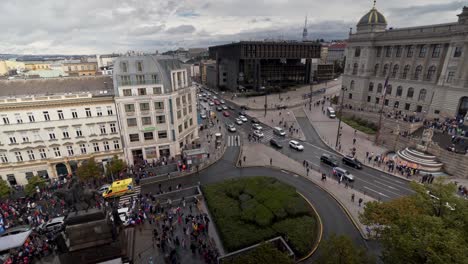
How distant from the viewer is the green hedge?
27156 mm

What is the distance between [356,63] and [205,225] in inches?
3156

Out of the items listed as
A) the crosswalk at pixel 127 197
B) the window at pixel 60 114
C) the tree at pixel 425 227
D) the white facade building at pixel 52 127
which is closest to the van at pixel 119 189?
the crosswalk at pixel 127 197

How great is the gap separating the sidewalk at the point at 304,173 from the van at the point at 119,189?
21837 millimetres

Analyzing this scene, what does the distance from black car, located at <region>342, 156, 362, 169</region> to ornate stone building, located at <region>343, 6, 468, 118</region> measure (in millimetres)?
19442

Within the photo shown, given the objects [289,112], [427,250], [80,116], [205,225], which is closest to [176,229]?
[205,225]

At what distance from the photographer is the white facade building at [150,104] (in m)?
45.5

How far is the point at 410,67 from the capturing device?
226ft

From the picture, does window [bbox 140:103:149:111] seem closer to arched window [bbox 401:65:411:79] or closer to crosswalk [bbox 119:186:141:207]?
crosswalk [bbox 119:186:141:207]

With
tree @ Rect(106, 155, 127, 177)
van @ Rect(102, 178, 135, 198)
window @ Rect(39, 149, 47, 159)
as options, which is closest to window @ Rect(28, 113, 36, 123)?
window @ Rect(39, 149, 47, 159)

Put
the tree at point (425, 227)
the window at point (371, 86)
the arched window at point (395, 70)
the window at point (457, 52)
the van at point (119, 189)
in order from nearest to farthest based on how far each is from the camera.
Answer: the tree at point (425, 227) → the van at point (119, 189) → the window at point (457, 52) → the arched window at point (395, 70) → the window at point (371, 86)

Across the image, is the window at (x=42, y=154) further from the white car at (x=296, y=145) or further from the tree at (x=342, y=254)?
the white car at (x=296, y=145)

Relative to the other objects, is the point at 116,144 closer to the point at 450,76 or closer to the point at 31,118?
the point at 31,118

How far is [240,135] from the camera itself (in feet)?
219

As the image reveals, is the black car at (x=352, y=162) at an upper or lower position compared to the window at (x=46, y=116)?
lower
